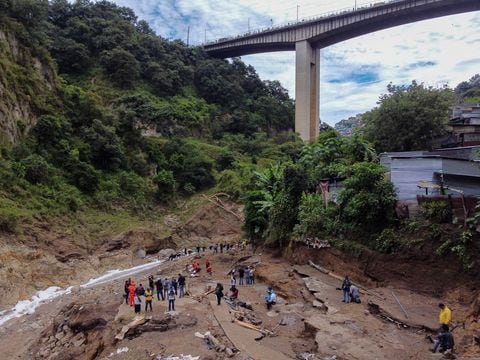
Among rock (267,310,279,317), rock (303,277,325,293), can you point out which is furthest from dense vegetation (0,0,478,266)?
rock (267,310,279,317)

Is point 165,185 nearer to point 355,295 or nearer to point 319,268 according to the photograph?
point 319,268

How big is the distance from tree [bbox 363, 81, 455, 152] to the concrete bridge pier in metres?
30.1

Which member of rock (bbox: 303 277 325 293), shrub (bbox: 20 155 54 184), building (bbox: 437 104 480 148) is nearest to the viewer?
rock (bbox: 303 277 325 293)

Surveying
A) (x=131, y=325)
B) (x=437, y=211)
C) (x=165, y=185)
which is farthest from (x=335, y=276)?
(x=165, y=185)

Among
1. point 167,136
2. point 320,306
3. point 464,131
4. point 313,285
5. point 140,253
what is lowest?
point 140,253

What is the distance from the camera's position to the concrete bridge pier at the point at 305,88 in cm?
6212

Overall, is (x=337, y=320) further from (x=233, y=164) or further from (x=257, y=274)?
(x=233, y=164)

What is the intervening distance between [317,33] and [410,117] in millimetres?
35873

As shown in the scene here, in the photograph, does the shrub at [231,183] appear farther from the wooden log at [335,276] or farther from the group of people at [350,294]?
the group of people at [350,294]

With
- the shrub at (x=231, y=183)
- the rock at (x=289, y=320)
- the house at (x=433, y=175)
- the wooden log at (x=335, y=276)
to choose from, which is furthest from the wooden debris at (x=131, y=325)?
the shrub at (x=231, y=183)

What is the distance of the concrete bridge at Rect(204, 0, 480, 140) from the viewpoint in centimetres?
5303

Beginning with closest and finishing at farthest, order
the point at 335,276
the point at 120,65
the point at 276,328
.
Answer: the point at 276,328 → the point at 335,276 → the point at 120,65

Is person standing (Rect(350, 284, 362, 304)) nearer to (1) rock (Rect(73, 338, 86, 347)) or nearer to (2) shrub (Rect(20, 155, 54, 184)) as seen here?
(1) rock (Rect(73, 338, 86, 347))

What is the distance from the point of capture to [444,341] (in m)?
12.3
